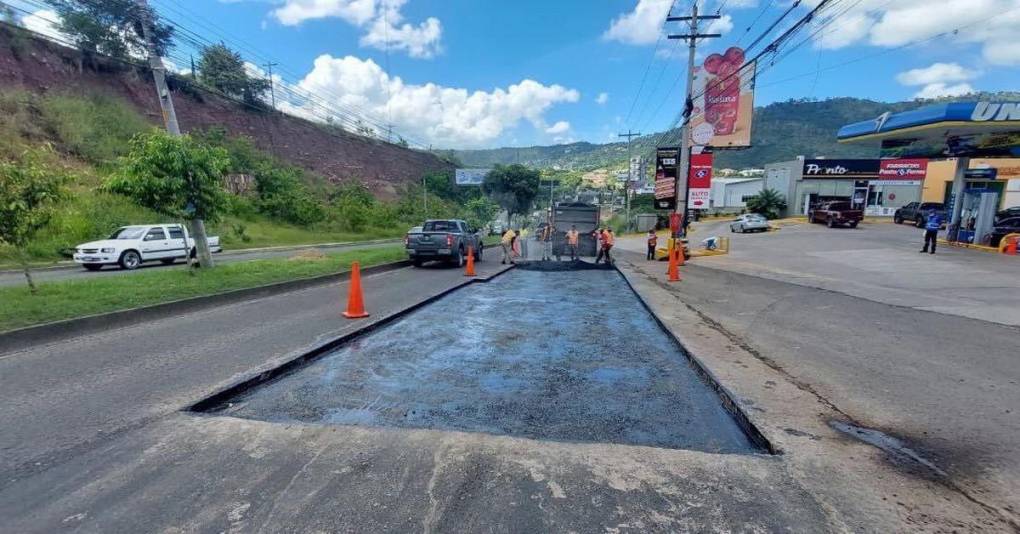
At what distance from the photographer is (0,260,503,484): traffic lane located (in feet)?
11.8

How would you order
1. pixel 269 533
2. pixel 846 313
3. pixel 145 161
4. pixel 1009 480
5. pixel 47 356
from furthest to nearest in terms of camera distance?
1. pixel 145 161
2. pixel 846 313
3. pixel 47 356
4. pixel 1009 480
5. pixel 269 533

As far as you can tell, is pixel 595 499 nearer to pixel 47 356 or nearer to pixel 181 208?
pixel 47 356

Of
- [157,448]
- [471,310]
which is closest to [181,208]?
[471,310]

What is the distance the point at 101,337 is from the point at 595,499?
23.9ft

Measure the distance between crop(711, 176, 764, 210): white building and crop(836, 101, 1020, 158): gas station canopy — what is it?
125 ft

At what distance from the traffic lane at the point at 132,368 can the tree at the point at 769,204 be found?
42.7 m

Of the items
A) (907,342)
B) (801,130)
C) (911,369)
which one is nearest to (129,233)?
(911,369)

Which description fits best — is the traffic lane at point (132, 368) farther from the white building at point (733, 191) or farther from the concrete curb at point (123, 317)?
the white building at point (733, 191)

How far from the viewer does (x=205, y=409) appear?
4.19 meters

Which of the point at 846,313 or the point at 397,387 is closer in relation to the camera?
the point at 397,387

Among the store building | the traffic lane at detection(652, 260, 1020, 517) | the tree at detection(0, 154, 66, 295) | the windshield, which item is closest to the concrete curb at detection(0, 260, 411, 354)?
the tree at detection(0, 154, 66, 295)

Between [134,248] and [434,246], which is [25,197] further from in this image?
[434,246]

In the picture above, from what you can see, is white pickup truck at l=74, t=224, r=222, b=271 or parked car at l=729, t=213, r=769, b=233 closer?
white pickup truck at l=74, t=224, r=222, b=271

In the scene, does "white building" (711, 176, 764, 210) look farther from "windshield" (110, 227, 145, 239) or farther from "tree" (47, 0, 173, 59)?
"tree" (47, 0, 173, 59)
